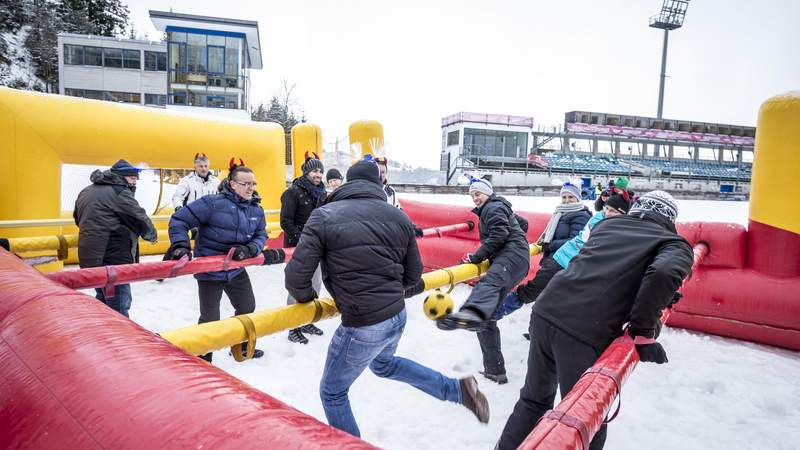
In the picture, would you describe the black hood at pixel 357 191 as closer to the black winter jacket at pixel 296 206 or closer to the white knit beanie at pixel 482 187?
the white knit beanie at pixel 482 187

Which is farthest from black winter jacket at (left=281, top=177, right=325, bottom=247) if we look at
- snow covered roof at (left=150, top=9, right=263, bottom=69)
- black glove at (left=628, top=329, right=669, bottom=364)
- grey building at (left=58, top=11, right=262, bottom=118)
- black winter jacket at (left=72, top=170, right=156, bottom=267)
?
snow covered roof at (left=150, top=9, right=263, bottom=69)

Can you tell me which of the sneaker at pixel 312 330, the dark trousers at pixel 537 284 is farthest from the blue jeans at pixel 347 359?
the sneaker at pixel 312 330

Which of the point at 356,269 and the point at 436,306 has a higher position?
the point at 356,269

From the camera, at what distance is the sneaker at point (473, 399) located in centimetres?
265

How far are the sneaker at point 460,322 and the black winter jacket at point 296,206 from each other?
8.20 feet

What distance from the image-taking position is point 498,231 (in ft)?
12.1

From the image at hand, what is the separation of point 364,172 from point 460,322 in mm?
1156

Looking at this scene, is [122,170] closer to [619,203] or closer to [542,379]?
[542,379]

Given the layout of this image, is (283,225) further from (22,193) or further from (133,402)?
(133,402)

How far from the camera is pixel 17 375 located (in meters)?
1.13

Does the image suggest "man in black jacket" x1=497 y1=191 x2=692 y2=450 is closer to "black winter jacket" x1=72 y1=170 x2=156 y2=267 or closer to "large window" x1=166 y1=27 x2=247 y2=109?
"black winter jacket" x1=72 y1=170 x2=156 y2=267

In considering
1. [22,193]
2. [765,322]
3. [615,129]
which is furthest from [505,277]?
[615,129]

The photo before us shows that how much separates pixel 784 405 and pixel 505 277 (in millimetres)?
2237

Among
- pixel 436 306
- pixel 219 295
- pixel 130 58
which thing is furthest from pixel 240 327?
pixel 130 58
